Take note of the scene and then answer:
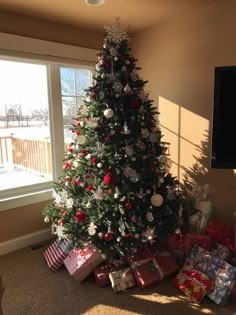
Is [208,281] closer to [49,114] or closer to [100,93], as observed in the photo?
[100,93]

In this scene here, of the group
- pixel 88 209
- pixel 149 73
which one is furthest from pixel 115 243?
pixel 149 73

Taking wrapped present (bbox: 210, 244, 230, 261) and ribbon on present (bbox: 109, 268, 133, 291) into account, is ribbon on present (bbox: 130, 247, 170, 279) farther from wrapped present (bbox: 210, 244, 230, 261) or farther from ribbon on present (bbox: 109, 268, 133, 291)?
wrapped present (bbox: 210, 244, 230, 261)

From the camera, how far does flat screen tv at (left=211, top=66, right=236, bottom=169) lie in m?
1.96

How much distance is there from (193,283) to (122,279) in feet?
1.72

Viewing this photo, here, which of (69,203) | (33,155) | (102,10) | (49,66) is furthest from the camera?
(33,155)

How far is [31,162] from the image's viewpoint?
290cm

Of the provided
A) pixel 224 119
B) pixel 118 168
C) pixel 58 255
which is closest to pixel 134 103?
pixel 118 168

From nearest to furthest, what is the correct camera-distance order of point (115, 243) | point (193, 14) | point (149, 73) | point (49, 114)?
point (115, 243) → point (193, 14) → point (49, 114) → point (149, 73)

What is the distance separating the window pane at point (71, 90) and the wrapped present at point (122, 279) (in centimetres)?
154

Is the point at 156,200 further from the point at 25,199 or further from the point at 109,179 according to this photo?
the point at 25,199

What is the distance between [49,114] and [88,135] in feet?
2.93

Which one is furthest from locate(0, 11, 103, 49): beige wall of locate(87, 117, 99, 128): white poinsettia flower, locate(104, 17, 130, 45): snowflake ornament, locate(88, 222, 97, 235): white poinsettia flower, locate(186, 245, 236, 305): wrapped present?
locate(186, 245, 236, 305): wrapped present

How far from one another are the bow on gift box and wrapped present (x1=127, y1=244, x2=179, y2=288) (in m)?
0.44

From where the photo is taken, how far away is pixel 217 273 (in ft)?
6.43
